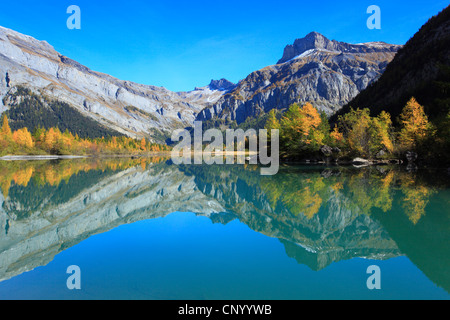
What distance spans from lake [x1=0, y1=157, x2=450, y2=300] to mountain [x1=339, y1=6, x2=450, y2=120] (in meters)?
54.2

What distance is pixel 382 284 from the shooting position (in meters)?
6.36

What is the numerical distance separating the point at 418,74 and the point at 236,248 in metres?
85.1

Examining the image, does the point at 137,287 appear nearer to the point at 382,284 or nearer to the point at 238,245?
the point at 238,245

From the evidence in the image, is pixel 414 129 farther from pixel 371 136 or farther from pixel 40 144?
pixel 40 144

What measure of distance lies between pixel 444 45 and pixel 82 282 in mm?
92166

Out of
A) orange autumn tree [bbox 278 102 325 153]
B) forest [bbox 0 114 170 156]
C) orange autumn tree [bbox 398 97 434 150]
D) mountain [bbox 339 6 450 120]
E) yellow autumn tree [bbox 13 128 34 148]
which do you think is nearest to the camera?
orange autumn tree [bbox 398 97 434 150]

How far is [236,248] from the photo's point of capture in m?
9.30

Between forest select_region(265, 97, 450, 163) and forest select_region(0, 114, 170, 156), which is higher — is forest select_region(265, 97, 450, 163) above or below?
below

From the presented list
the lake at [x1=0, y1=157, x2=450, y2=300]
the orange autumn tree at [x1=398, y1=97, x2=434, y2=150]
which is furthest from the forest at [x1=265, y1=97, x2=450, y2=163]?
the lake at [x1=0, y1=157, x2=450, y2=300]

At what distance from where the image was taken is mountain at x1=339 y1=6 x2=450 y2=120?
6131 centimetres

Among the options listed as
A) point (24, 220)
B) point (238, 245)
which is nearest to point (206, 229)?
point (238, 245)

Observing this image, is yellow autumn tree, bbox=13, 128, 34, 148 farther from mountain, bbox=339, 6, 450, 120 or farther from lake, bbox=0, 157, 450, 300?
mountain, bbox=339, 6, 450, 120

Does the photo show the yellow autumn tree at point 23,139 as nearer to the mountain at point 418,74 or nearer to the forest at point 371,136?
the forest at point 371,136

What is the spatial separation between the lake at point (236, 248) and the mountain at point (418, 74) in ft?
178
